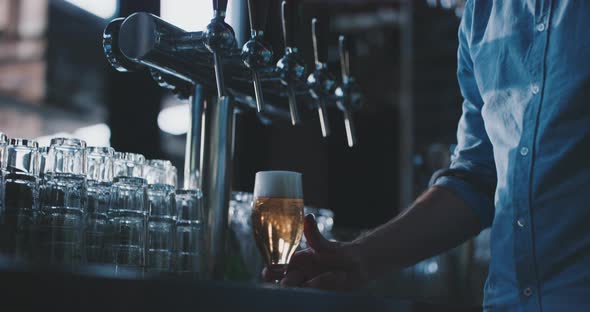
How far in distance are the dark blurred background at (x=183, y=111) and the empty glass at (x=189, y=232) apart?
2.99 m

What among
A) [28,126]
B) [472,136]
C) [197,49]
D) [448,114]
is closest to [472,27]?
[472,136]

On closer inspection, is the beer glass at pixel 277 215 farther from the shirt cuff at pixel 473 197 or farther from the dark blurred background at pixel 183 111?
the dark blurred background at pixel 183 111

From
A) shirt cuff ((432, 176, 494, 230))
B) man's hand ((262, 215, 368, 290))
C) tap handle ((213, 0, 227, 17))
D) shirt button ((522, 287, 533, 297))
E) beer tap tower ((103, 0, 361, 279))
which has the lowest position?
shirt button ((522, 287, 533, 297))

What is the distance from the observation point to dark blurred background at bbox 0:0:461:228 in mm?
4852

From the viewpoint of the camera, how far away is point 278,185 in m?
1.29

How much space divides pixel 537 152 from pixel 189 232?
24.8 inches

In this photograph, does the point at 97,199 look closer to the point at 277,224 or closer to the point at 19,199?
the point at 19,199

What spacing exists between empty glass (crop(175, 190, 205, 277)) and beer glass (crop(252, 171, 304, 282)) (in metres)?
0.12

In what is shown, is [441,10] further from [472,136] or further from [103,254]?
[103,254]

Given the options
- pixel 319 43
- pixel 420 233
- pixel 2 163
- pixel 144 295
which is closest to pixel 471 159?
pixel 420 233

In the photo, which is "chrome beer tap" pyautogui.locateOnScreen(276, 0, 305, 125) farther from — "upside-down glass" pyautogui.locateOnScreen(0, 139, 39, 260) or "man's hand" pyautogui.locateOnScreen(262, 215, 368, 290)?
"upside-down glass" pyautogui.locateOnScreen(0, 139, 39, 260)

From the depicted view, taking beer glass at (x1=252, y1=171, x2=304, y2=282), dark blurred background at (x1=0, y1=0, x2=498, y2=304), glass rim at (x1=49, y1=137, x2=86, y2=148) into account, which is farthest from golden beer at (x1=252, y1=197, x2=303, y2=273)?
dark blurred background at (x1=0, y1=0, x2=498, y2=304)

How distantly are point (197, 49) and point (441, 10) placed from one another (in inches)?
157

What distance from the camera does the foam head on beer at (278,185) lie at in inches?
50.8
